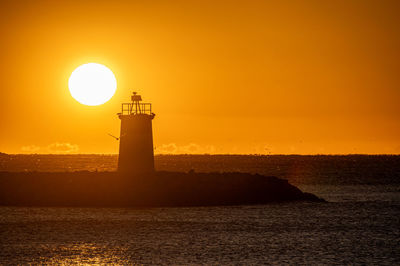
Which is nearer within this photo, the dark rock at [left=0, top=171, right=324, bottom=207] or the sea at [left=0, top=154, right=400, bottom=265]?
the sea at [left=0, top=154, right=400, bottom=265]

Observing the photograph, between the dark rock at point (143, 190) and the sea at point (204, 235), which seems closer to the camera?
the sea at point (204, 235)

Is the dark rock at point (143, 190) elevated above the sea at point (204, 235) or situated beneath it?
elevated above

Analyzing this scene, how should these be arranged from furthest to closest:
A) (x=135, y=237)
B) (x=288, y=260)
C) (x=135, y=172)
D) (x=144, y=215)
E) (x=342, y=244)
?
(x=135, y=172) < (x=144, y=215) < (x=135, y=237) < (x=342, y=244) < (x=288, y=260)

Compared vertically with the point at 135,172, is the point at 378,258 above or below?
below

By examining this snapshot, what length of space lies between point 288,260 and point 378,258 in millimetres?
3974

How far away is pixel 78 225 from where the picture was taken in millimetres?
40969

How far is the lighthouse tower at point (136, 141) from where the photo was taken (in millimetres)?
55062

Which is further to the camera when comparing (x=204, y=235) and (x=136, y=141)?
(x=136, y=141)

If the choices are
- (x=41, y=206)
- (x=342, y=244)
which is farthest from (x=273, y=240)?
(x=41, y=206)

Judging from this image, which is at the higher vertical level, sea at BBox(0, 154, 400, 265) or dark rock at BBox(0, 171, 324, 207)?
dark rock at BBox(0, 171, 324, 207)

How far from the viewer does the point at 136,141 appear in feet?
181

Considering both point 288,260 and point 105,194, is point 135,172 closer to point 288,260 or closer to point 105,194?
point 105,194

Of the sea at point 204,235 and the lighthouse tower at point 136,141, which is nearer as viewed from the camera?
the sea at point 204,235

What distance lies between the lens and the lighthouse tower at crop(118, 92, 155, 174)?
5506 cm
